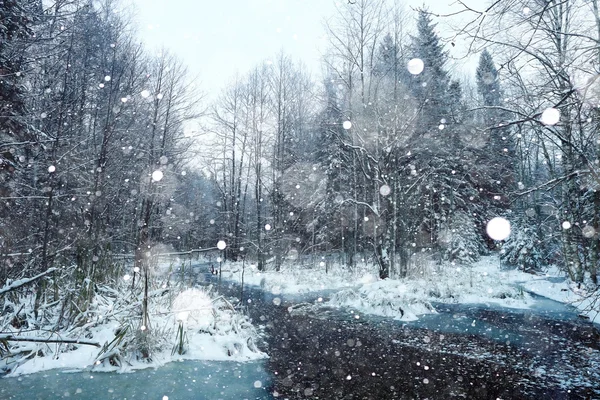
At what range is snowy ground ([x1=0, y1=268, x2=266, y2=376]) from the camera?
6246 millimetres

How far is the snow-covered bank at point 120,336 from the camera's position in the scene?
624cm

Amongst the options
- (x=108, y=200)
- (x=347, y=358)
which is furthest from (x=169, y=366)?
(x=108, y=200)

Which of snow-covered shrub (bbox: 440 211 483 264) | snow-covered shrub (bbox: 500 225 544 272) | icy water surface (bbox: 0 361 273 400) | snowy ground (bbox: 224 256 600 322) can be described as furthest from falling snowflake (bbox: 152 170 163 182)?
snow-covered shrub (bbox: 500 225 544 272)

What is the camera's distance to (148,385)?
18.3ft

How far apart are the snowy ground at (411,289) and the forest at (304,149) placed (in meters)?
1.36

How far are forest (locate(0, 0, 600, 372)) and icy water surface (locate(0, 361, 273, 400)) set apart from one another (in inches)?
56.3

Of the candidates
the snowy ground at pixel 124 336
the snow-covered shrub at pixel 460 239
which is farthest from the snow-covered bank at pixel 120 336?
the snow-covered shrub at pixel 460 239

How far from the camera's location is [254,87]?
2650 cm

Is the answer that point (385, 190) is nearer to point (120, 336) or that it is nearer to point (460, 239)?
point (460, 239)

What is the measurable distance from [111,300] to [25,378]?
2.61 m

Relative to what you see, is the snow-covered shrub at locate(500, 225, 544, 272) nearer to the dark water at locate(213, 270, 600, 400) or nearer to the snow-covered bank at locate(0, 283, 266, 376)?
the dark water at locate(213, 270, 600, 400)

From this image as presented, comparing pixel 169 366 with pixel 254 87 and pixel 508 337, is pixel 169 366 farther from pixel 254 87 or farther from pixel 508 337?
pixel 254 87

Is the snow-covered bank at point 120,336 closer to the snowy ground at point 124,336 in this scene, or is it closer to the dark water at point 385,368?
the snowy ground at point 124,336

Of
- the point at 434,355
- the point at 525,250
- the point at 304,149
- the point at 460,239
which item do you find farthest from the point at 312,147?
the point at 434,355
